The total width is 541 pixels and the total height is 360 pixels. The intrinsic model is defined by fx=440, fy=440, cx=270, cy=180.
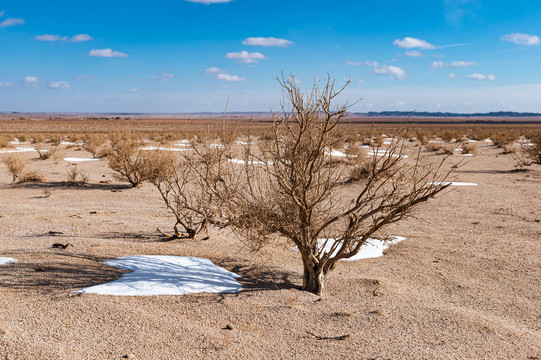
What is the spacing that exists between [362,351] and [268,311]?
1.15m

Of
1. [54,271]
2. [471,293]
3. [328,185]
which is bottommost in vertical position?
[471,293]

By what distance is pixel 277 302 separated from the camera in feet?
16.2

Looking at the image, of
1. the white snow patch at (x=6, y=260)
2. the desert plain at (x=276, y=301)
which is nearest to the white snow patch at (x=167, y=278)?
the desert plain at (x=276, y=301)

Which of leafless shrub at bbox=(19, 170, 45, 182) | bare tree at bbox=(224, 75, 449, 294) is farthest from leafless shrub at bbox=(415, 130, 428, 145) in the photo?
leafless shrub at bbox=(19, 170, 45, 182)

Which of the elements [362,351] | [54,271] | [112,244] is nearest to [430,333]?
[362,351]

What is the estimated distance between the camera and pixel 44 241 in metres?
7.04

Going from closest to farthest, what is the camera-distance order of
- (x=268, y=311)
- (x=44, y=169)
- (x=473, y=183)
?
1. (x=268, y=311)
2. (x=473, y=183)
3. (x=44, y=169)

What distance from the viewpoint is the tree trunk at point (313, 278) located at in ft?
17.6

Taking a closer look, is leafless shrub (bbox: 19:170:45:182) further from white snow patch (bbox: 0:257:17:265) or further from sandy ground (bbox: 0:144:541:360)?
white snow patch (bbox: 0:257:17:265)

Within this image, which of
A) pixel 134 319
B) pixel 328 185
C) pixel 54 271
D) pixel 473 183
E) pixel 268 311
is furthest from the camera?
pixel 473 183

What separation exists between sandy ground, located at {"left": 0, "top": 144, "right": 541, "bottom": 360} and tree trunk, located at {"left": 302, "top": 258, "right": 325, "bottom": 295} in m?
0.15

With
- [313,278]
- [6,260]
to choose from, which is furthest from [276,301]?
[6,260]

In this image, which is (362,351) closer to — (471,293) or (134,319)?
(134,319)

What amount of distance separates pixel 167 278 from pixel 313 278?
71.1 inches
